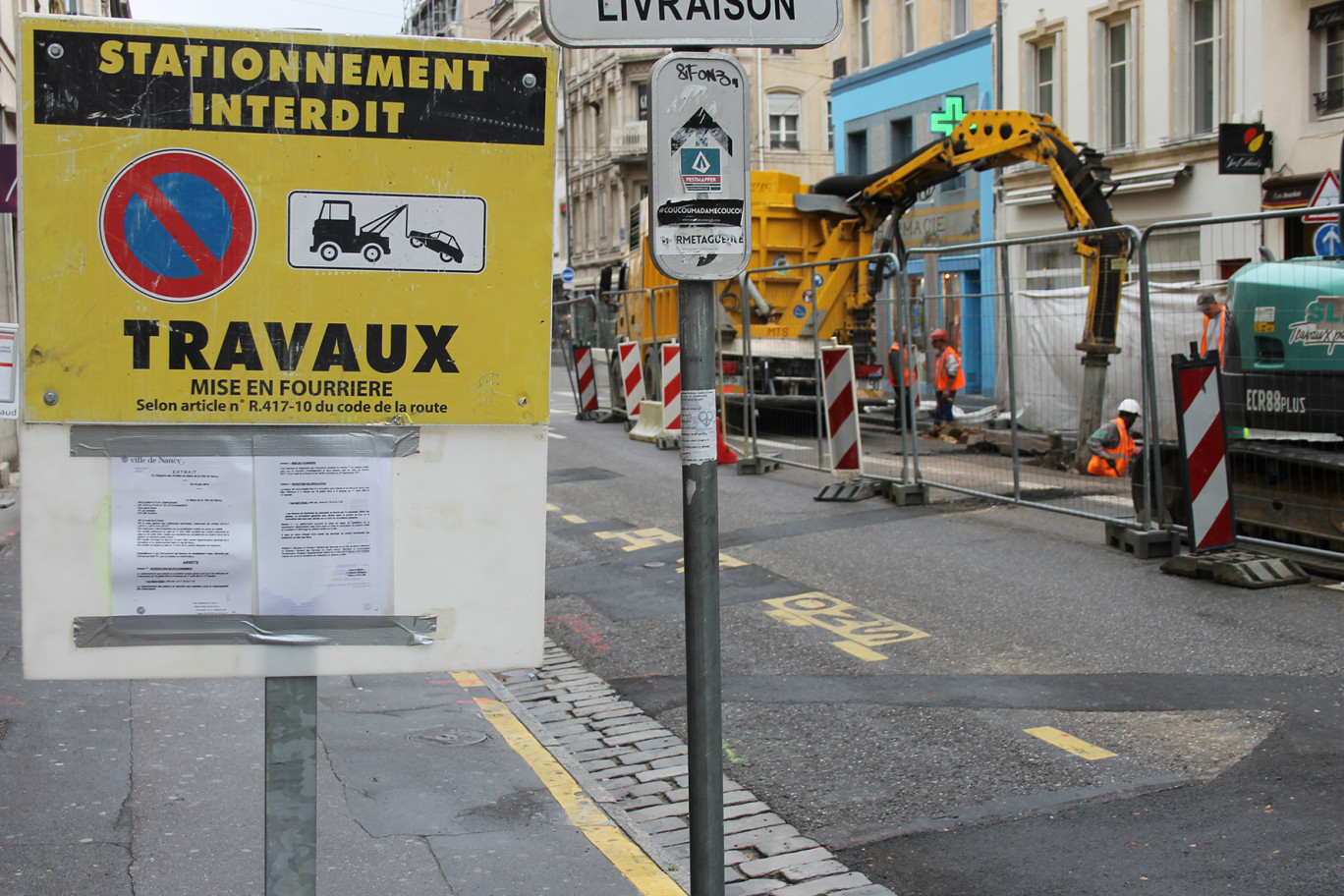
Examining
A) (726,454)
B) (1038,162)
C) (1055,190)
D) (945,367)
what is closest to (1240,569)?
(945,367)

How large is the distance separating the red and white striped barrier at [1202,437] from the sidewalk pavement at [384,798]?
4.09 m

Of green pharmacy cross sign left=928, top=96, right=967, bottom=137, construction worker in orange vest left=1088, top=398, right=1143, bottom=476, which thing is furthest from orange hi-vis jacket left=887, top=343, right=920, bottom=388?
green pharmacy cross sign left=928, top=96, right=967, bottom=137

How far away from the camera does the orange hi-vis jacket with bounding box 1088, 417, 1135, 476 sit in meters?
11.3

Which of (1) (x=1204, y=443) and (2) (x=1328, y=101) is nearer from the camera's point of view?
(1) (x=1204, y=443)

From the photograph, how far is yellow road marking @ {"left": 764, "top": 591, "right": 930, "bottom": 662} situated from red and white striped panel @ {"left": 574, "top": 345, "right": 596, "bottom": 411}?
552 inches

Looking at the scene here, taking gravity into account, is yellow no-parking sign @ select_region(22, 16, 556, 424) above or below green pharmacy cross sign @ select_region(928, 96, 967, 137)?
below

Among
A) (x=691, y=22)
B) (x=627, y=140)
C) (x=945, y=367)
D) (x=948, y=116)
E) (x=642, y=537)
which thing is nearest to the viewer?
(x=691, y=22)

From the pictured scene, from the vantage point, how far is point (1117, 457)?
11781 millimetres

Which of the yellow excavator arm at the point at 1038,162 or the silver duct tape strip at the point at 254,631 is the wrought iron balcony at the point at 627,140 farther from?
the silver duct tape strip at the point at 254,631

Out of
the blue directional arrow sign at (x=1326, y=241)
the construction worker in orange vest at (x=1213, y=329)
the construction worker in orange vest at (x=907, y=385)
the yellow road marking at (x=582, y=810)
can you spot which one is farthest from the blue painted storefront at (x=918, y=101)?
the yellow road marking at (x=582, y=810)

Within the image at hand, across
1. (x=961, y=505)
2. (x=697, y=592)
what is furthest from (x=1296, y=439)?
(x=697, y=592)

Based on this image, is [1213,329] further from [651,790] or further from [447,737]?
[447,737]

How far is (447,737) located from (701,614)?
9.48 feet

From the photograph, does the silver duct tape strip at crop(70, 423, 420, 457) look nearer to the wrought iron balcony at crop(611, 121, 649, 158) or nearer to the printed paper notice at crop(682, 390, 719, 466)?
the printed paper notice at crop(682, 390, 719, 466)
